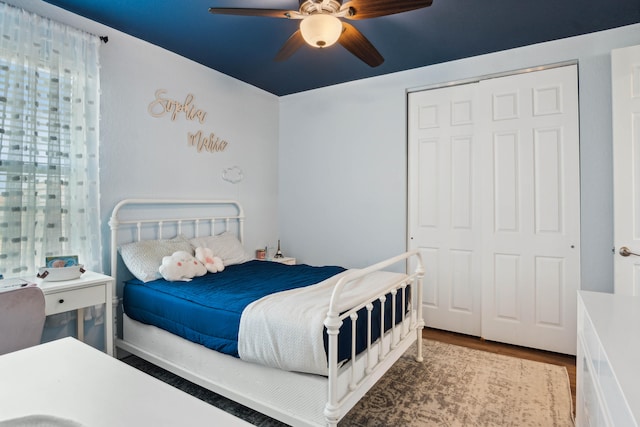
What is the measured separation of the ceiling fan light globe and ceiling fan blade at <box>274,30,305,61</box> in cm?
18

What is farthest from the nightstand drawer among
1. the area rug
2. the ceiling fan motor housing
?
the ceiling fan motor housing

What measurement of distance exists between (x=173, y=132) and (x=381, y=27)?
6.44 ft

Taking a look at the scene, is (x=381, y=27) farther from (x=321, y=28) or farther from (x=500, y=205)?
(x=500, y=205)

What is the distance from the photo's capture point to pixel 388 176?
11.7 ft

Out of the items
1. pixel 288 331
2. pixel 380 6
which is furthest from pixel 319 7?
pixel 288 331

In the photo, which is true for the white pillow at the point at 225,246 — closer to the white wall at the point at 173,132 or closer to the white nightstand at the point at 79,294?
the white wall at the point at 173,132

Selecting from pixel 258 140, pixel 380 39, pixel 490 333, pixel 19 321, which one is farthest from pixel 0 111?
pixel 490 333

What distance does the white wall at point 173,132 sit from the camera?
2635 millimetres

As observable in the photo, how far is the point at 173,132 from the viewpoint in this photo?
3.10 m

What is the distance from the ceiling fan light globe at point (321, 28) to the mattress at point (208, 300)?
5.01 feet

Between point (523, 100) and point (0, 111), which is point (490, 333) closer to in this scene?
point (523, 100)

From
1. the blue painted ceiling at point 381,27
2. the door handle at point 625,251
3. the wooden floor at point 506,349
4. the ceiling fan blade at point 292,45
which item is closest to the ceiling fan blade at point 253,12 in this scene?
the ceiling fan blade at point 292,45

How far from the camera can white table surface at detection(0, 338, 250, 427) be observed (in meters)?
0.64

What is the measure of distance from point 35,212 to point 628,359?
2.91m
